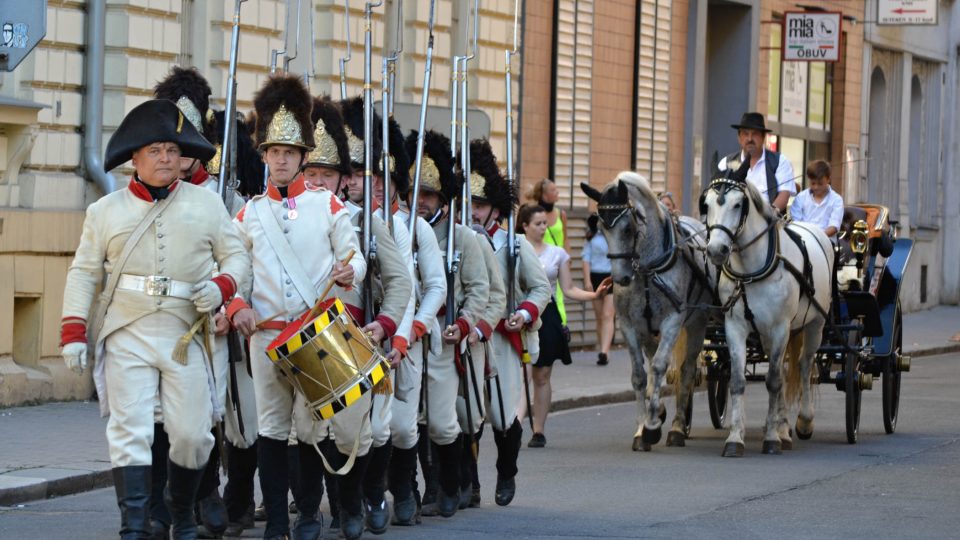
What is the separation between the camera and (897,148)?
115ft

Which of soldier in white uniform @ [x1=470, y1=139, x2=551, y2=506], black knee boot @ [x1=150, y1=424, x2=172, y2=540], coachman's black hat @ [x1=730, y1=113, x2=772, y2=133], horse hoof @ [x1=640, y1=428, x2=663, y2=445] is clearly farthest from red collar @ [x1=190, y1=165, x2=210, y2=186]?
coachman's black hat @ [x1=730, y1=113, x2=772, y2=133]

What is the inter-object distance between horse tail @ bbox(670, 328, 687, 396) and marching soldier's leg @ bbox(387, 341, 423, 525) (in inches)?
190

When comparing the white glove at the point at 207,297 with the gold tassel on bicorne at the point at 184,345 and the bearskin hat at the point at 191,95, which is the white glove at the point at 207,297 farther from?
the bearskin hat at the point at 191,95

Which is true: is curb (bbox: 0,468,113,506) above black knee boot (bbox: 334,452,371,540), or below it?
below

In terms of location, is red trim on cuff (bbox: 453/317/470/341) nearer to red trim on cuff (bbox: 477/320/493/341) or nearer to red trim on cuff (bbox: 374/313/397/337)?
red trim on cuff (bbox: 477/320/493/341)

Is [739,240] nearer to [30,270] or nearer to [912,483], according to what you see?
[912,483]

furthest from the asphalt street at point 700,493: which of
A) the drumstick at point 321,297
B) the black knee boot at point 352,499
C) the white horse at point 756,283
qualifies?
the drumstick at point 321,297

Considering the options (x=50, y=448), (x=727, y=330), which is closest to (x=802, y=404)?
(x=727, y=330)

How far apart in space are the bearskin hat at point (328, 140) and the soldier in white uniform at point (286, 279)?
11.3 inches

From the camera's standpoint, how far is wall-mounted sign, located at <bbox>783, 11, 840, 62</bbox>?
28.2 meters

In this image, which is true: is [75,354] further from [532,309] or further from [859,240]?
[859,240]

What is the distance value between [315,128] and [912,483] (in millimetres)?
4727

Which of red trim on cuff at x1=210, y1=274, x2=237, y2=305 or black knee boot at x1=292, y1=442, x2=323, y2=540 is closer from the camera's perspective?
red trim on cuff at x1=210, y1=274, x2=237, y2=305

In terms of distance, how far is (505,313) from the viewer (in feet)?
33.8
